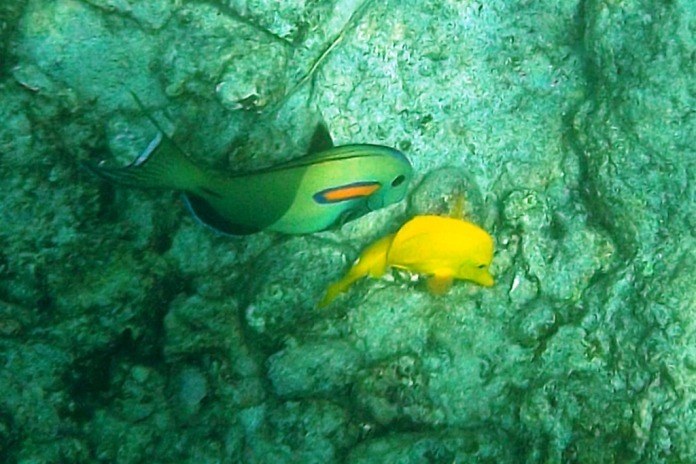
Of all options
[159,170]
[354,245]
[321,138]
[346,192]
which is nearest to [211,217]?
[159,170]

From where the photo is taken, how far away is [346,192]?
2600mm

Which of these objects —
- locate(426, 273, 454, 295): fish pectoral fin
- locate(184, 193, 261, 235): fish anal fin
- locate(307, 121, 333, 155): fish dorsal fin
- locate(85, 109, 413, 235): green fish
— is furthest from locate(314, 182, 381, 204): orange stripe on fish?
locate(426, 273, 454, 295): fish pectoral fin

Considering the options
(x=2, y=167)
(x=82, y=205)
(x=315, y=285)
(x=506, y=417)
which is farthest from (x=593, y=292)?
(x=2, y=167)

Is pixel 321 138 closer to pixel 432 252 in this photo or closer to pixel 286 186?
pixel 286 186

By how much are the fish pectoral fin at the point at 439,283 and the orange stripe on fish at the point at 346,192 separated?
19.7 inches

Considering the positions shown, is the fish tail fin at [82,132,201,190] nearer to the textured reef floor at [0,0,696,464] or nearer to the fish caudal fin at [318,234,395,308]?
the textured reef floor at [0,0,696,464]

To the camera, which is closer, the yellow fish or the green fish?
the green fish

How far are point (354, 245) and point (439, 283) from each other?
16.9 inches

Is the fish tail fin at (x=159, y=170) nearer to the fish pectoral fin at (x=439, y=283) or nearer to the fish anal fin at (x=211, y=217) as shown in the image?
the fish anal fin at (x=211, y=217)

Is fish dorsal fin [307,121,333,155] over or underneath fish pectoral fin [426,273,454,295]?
over

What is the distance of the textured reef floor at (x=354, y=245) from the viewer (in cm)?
271

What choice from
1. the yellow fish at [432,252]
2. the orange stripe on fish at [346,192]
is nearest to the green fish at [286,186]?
the orange stripe on fish at [346,192]

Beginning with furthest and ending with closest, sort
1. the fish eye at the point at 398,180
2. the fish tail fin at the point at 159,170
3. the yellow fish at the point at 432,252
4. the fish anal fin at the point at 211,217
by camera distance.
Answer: the yellow fish at the point at 432,252 → the fish eye at the point at 398,180 → the fish anal fin at the point at 211,217 → the fish tail fin at the point at 159,170

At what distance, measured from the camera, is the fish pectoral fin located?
9.53ft
